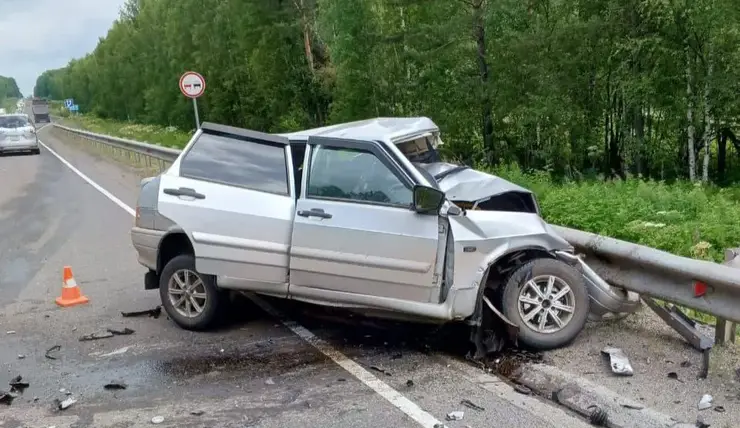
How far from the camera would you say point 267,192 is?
550 centimetres

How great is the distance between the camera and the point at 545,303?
16.6 ft

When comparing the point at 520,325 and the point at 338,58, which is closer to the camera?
the point at 520,325

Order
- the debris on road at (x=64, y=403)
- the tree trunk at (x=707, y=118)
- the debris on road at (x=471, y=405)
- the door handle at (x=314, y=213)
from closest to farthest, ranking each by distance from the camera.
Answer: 1. the debris on road at (x=471, y=405)
2. the debris on road at (x=64, y=403)
3. the door handle at (x=314, y=213)
4. the tree trunk at (x=707, y=118)

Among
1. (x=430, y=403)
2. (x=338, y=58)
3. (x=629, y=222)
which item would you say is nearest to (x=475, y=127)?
(x=338, y=58)

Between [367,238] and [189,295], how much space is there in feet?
5.98

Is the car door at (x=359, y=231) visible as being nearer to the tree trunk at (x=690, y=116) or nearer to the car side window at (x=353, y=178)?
the car side window at (x=353, y=178)

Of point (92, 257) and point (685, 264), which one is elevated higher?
point (685, 264)

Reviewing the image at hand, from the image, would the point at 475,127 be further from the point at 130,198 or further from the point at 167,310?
the point at 167,310

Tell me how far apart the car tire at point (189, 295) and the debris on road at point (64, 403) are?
144 centimetres

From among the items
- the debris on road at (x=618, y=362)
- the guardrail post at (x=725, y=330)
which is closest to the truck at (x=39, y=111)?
the debris on road at (x=618, y=362)

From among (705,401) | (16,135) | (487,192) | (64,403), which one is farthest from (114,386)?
(16,135)

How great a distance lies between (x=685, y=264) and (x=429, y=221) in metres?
1.77

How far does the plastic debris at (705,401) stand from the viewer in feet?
13.2

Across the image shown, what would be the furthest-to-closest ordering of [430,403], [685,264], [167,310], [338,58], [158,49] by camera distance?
[158,49] < [338,58] < [167,310] < [685,264] < [430,403]
